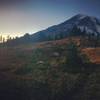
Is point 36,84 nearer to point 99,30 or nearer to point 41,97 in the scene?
point 41,97

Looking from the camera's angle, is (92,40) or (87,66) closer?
(87,66)

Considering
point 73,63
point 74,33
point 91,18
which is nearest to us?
point 73,63

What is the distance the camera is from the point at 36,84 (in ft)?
64.0

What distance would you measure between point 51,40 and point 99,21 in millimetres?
95300

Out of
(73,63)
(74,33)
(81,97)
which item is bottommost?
(81,97)

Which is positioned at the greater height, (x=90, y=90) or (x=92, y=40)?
(x=92, y=40)

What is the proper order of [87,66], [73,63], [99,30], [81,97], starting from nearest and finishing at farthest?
[81,97] < [73,63] < [87,66] < [99,30]

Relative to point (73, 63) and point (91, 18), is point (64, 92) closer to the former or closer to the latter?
Answer: point (73, 63)

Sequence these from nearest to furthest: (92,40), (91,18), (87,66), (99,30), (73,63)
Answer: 1. (73,63)
2. (87,66)
3. (92,40)
4. (99,30)
5. (91,18)

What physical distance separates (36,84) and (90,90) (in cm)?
509

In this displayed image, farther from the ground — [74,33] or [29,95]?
[74,33]

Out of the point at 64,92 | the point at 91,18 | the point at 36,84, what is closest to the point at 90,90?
the point at 64,92

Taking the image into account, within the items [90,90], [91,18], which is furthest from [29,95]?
[91,18]

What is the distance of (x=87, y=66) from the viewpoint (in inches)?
1252
